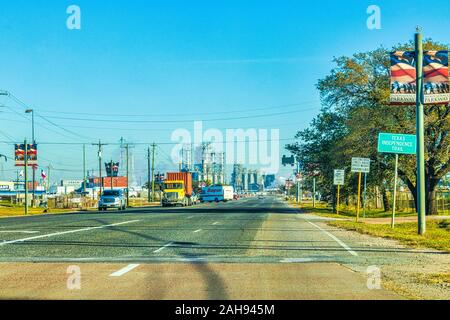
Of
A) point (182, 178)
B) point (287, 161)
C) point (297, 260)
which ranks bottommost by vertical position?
point (297, 260)

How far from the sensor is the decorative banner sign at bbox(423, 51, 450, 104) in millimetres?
22406

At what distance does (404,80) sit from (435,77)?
110cm

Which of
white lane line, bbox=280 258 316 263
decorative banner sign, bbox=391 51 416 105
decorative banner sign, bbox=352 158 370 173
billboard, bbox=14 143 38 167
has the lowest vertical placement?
white lane line, bbox=280 258 316 263

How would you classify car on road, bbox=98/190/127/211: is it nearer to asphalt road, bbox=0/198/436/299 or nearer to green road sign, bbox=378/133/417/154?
asphalt road, bbox=0/198/436/299

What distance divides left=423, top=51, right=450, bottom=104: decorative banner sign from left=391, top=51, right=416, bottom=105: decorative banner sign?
44 cm

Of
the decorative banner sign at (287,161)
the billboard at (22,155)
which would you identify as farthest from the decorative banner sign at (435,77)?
the billboard at (22,155)

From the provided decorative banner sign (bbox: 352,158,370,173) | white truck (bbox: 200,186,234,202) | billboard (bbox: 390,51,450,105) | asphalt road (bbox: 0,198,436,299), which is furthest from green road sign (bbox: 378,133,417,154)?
white truck (bbox: 200,186,234,202)

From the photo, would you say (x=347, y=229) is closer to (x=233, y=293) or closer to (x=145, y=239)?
(x=145, y=239)

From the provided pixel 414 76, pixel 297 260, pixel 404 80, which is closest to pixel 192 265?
pixel 297 260

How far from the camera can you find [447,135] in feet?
136

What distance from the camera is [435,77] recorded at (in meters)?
22.6

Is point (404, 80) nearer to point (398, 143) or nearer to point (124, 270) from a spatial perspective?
point (398, 143)
